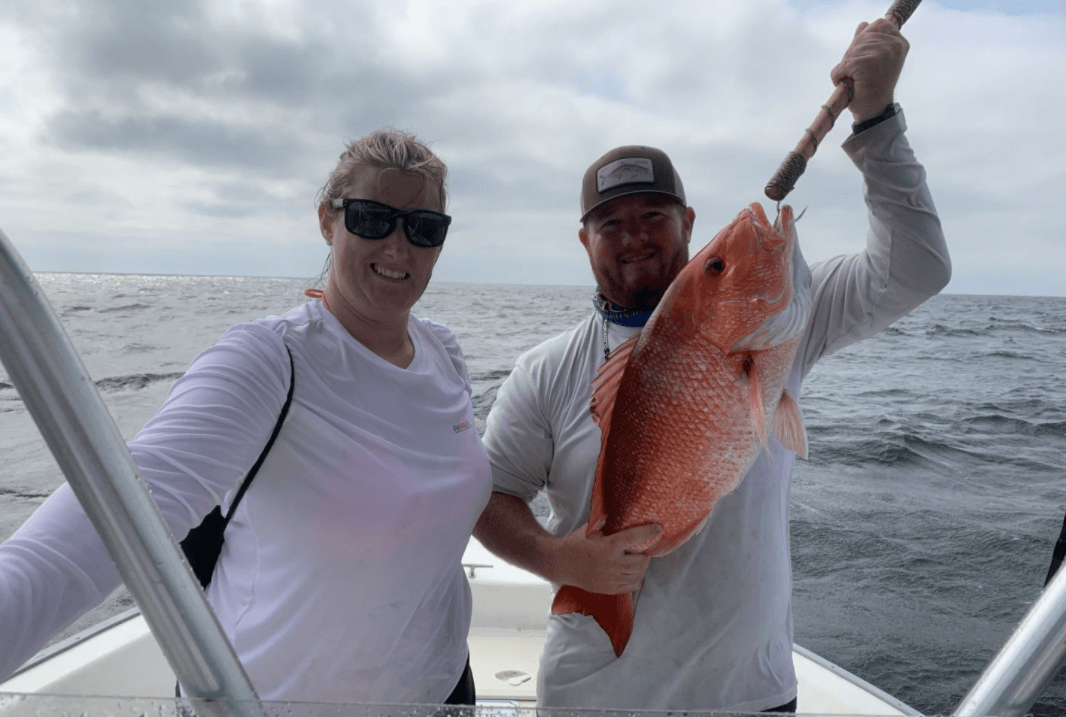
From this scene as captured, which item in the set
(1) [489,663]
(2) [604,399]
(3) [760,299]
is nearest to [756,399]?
(3) [760,299]

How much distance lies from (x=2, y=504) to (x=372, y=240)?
8.68 m

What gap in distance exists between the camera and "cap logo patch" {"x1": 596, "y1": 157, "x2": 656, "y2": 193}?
7.56 ft

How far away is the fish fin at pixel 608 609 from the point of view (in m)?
1.96

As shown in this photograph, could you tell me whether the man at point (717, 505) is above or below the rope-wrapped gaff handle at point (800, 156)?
below

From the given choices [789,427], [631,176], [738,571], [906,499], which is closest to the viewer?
[789,427]

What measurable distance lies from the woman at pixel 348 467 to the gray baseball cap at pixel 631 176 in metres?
0.53

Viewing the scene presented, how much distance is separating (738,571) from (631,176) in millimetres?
1206

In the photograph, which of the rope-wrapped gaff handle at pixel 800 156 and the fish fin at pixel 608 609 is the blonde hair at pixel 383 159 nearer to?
the rope-wrapped gaff handle at pixel 800 156

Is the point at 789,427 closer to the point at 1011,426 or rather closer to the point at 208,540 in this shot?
the point at 208,540

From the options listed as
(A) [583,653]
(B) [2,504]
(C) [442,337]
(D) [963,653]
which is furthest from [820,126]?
(B) [2,504]

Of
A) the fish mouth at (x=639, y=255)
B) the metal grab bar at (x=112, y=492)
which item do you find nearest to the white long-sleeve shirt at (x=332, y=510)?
the metal grab bar at (x=112, y=492)

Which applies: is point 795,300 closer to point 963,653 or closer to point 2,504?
point 963,653

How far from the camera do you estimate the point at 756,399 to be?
171 cm

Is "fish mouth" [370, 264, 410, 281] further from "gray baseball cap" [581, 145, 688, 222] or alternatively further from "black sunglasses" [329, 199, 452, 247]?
"gray baseball cap" [581, 145, 688, 222]
